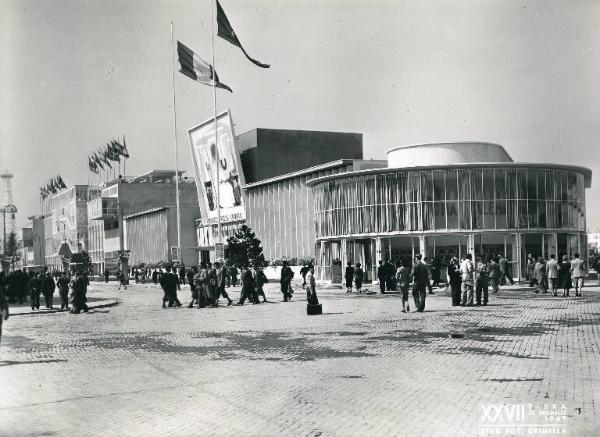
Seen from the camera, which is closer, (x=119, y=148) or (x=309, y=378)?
(x=309, y=378)

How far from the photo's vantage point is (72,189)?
125 metres

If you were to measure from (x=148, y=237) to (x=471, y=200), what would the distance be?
208ft

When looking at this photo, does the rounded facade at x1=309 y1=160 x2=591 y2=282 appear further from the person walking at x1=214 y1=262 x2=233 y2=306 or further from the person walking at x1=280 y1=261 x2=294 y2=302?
the person walking at x1=214 y1=262 x2=233 y2=306

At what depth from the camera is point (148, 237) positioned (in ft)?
331

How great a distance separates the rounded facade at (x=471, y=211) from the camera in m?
45.2

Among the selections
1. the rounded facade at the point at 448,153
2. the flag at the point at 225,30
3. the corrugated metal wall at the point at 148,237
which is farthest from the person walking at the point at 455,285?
the corrugated metal wall at the point at 148,237

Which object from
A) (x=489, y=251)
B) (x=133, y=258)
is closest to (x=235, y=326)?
(x=489, y=251)

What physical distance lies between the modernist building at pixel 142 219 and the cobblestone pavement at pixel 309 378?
2909 inches

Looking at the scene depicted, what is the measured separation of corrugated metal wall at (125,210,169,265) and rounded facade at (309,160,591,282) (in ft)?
165

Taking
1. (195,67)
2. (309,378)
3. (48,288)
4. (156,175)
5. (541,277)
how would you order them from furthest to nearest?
(156,175)
(195,67)
(541,277)
(48,288)
(309,378)

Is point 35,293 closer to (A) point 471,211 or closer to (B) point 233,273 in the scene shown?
(B) point 233,273

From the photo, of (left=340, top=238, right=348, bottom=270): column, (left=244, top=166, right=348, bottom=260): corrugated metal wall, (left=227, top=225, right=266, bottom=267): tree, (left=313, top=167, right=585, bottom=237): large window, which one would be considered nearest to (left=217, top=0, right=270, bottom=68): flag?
(left=313, top=167, right=585, bottom=237): large window

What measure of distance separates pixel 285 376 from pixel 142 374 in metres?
2.27

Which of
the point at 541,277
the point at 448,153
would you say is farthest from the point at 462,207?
the point at 541,277
